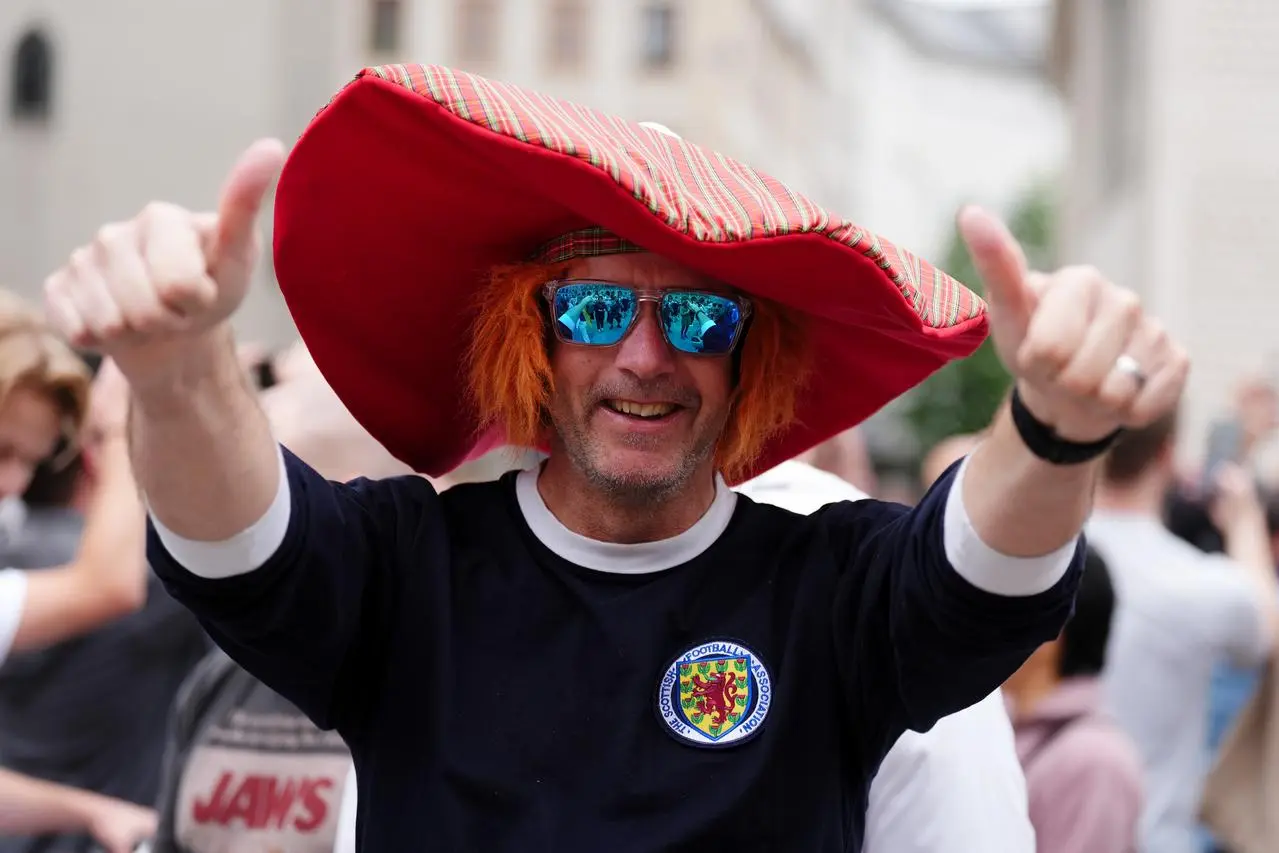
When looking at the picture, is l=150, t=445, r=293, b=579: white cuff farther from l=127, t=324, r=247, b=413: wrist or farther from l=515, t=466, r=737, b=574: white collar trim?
l=515, t=466, r=737, b=574: white collar trim

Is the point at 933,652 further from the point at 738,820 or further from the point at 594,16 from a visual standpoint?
the point at 594,16

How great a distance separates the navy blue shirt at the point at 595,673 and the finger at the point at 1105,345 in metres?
0.34

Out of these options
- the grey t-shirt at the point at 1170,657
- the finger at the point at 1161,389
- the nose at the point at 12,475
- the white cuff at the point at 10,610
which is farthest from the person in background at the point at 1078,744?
the nose at the point at 12,475

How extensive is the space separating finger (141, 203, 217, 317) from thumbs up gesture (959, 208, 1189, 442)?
0.73 metres

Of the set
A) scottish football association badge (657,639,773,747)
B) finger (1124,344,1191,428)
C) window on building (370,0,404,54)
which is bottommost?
window on building (370,0,404,54)

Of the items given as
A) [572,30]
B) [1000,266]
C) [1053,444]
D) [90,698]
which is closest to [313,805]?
[90,698]

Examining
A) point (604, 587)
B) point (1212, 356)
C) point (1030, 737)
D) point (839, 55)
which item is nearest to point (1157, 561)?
point (1030, 737)

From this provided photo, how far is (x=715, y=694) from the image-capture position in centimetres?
209

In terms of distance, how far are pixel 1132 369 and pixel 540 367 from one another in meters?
0.94

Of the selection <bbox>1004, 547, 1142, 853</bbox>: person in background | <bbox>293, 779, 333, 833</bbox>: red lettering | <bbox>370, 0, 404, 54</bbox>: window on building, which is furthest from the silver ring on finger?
<bbox>370, 0, 404, 54</bbox>: window on building

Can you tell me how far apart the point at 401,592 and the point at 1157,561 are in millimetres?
3202

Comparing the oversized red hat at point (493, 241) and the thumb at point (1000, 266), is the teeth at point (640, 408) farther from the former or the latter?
the thumb at point (1000, 266)

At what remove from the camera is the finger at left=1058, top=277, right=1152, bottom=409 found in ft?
5.26

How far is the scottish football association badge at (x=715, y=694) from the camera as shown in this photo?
207 cm
